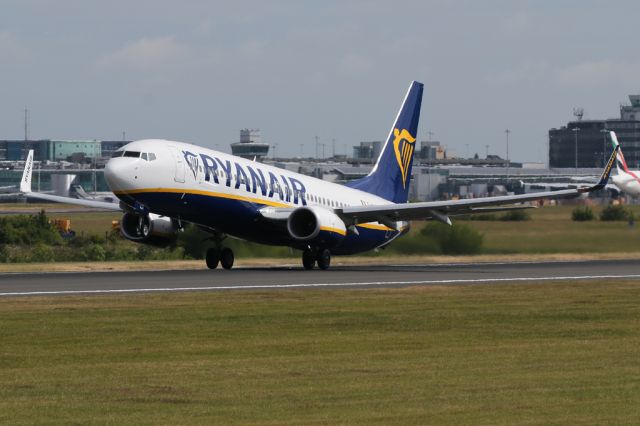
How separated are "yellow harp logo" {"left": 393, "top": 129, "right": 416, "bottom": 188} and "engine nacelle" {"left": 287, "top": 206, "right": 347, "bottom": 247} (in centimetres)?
1030

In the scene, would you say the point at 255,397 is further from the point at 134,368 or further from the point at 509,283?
the point at 509,283

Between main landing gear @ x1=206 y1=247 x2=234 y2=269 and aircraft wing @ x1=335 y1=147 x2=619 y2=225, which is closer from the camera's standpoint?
aircraft wing @ x1=335 y1=147 x2=619 y2=225

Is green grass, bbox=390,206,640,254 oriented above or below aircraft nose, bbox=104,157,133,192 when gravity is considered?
below

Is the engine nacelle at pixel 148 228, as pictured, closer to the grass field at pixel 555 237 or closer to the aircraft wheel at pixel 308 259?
the aircraft wheel at pixel 308 259

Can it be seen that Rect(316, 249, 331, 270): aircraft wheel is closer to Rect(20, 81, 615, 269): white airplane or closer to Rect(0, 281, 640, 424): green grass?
Rect(20, 81, 615, 269): white airplane

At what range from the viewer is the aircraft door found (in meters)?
42.1

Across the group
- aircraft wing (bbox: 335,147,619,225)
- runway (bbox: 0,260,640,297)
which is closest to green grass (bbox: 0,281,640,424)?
runway (bbox: 0,260,640,297)

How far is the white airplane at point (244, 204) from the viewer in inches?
1646

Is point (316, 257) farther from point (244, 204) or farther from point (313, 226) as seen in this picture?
point (244, 204)

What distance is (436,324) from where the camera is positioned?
25688mm

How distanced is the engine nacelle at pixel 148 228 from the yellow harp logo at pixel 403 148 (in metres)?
12.9

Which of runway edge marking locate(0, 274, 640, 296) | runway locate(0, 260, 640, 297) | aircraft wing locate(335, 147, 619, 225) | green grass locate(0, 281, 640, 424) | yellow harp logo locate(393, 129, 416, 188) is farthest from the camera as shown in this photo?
yellow harp logo locate(393, 129, 416, 188)

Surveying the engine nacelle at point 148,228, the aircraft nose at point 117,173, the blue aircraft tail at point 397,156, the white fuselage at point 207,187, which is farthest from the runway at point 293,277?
the blue aircraft tail at point 397,156

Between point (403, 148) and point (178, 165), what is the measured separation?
16011 mm
